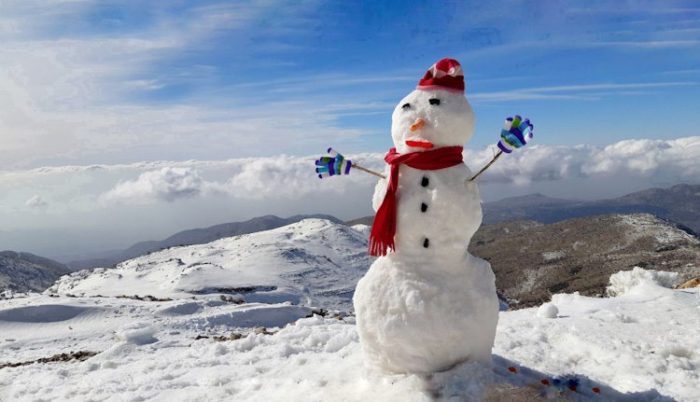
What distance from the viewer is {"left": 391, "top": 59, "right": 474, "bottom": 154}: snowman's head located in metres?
7.34

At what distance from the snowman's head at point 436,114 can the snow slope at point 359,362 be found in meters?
3.13

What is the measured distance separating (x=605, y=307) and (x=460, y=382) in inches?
347

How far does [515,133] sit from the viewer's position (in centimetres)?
676

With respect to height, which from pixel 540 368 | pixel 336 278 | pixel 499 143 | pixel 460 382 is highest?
pixel 499 143

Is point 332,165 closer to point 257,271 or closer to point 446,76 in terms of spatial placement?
point 446,76

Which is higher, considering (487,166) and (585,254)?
(487,166)

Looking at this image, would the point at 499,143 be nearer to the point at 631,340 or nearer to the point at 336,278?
the point at 631,340

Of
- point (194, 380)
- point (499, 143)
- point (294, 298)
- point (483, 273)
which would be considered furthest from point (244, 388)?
point (294, 298)

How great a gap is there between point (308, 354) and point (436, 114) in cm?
598

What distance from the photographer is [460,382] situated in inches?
280

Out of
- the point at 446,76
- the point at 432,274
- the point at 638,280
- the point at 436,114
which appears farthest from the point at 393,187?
the point at 638,280

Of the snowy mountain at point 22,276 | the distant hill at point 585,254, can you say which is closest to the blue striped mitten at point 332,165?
the distant hill at point 585,254

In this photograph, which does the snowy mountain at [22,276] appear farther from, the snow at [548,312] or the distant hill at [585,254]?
the snow at [548,312]

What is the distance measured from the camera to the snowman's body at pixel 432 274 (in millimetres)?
7151
